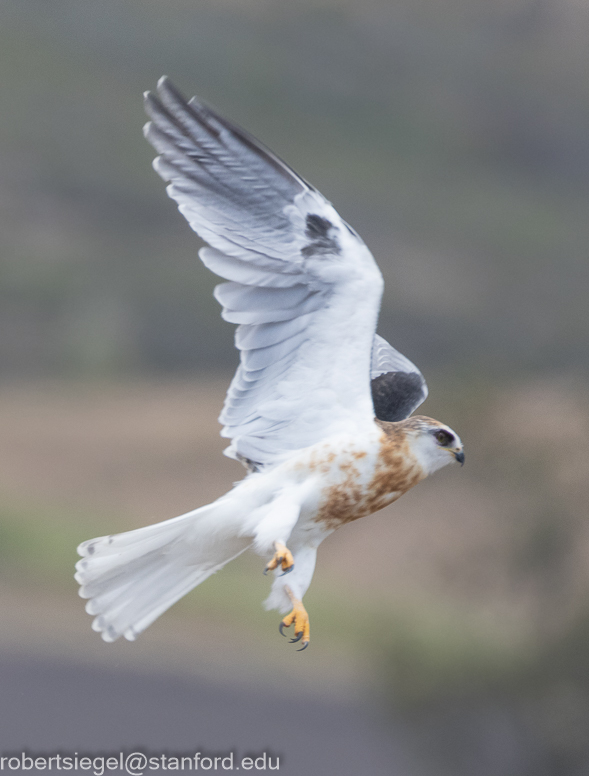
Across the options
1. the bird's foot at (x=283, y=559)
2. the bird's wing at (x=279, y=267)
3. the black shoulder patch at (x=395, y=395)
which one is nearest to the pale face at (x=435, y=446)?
the bird's wing at (x=279, y=267)

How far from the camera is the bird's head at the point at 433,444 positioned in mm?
4793

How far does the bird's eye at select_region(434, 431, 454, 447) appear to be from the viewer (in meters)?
4.84

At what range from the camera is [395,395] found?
539 cm

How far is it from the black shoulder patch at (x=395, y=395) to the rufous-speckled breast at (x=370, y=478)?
55 centimetres

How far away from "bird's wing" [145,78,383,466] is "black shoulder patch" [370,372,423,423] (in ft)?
2.32

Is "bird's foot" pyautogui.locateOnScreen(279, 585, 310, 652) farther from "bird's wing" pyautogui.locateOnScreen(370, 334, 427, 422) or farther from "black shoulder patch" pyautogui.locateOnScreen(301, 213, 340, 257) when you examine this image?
"black shoulder patch" pyautogui.locateOnScreen(301, 213, 340, 257)

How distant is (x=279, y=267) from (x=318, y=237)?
200 millimetres

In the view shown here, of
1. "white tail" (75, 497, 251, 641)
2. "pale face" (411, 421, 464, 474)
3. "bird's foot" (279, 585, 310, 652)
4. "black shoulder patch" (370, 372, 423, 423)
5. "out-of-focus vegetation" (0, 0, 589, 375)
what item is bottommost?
"bird's foot" (279, 585, 310, 652)

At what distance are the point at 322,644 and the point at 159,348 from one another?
401 inches

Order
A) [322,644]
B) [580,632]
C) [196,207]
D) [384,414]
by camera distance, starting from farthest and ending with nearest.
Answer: [322,644]
[580,632]
[384,414]
[196,207]

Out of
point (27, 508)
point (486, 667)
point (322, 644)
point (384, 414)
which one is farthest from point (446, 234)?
point (384, 414)

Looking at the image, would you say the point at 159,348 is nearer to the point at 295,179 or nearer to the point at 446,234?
the point at 446,234

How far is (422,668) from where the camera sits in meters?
9.95

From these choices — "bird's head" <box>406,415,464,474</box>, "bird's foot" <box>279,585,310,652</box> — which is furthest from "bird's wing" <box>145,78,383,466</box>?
"bird's foot" <box>279,585,310,652</box>
